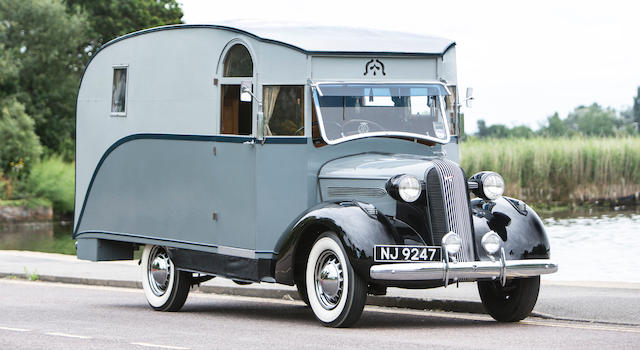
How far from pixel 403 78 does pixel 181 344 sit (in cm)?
392

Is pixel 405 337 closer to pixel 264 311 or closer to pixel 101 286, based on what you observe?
pixel 264 311

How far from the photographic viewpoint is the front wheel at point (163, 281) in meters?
13.4

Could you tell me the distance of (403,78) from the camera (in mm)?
11781

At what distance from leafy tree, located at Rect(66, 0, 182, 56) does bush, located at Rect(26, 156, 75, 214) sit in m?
11.1

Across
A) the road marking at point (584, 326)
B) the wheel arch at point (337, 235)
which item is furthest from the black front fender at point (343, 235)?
the road marking at point (584, 326)

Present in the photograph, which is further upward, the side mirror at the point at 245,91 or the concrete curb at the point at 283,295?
the side mirror at the point at 245,91

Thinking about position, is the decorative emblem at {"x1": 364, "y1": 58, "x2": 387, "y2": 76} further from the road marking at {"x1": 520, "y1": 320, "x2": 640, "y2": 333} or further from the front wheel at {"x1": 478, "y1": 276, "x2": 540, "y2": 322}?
the road marking at {"x1": 520, "y1": 320, "x2": 640, "y2": 333}

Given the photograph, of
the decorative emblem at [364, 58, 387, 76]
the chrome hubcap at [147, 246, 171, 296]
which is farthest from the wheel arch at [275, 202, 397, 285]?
the chrome hubcap at [147, 246, 171, 296]

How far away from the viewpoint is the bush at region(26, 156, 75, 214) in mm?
52500

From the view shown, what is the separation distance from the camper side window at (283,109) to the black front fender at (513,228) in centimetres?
208

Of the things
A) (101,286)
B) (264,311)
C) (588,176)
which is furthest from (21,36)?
(264,311)

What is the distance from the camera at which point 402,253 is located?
10188 mm

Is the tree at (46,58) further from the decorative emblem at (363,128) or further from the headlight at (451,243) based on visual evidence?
the headlight at (451,243)

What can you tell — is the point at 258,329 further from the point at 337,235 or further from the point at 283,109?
the point at 283,109
